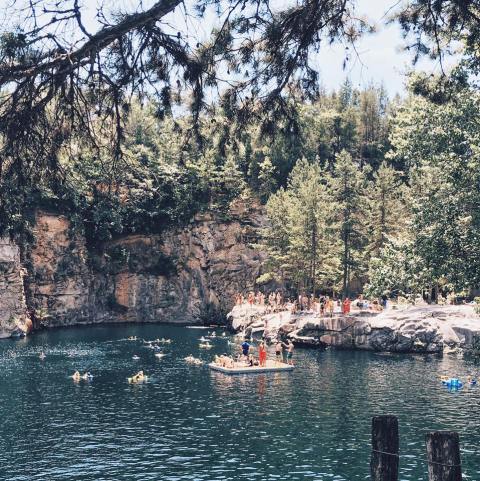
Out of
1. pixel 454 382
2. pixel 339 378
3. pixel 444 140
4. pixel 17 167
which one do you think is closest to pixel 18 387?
pixel 339 378

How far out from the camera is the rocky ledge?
55750 mm

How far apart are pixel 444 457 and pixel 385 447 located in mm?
956

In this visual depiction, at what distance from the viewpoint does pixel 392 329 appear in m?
58.7

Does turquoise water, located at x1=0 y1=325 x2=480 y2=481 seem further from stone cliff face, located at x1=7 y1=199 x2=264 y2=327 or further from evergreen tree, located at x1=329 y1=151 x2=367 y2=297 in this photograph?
stone cliff face, located at x1=7 y1=199 x2=264 y2=327

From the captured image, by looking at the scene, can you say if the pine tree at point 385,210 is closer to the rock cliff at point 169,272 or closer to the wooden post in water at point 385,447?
the rock cliff at point 169,272

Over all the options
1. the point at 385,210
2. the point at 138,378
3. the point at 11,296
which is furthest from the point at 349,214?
the point at 11,296

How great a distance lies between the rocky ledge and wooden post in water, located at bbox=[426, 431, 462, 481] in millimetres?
46656

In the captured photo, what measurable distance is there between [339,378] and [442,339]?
1496 cm

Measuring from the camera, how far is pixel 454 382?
40.6 metres

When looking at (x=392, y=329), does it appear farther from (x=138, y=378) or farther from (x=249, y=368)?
(x=138, y=378)

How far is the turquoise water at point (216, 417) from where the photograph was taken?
26.2 metres

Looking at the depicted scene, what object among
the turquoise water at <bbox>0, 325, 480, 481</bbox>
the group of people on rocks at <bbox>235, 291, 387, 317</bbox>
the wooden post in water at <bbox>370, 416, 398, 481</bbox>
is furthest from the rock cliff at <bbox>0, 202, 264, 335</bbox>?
the wooden post in water at <bbox>370, 416, 398, 481</bbox>

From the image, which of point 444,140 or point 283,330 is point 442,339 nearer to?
point 283,330

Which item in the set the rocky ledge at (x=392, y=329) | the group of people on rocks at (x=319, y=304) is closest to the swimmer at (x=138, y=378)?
the rocky ledge at (x=392, y=329)
